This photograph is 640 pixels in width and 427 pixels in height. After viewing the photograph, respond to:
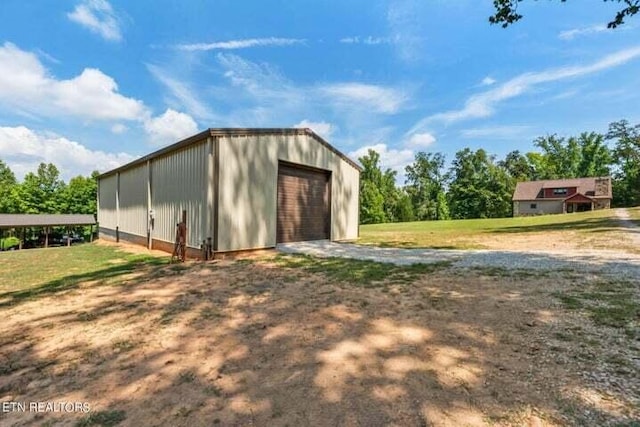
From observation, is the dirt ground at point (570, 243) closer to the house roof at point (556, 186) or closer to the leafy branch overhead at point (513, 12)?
the leafy branch overhead at point (513, 12)

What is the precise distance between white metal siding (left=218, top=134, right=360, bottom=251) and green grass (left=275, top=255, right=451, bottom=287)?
1.56 m

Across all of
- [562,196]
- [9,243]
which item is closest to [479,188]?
[562,196]

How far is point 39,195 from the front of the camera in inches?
1634

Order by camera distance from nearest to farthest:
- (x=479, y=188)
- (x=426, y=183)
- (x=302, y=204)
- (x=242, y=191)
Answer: (x=242, y=191)
(x=302, y=204)
(x=479, y=188)
(x=426, y=183)

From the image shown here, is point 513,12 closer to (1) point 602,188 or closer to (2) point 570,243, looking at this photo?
(2) point 570,243

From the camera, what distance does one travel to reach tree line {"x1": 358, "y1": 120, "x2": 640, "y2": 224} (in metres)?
44.6

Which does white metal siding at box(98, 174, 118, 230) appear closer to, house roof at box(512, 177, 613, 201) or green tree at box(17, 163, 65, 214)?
green tree at box(17, 163, 65, 214)

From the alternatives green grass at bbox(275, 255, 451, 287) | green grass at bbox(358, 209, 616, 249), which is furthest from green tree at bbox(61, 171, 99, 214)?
green grass at bbox(275, 255, 451, 287)

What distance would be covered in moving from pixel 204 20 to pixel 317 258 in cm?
1150

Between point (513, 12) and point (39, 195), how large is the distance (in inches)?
2138

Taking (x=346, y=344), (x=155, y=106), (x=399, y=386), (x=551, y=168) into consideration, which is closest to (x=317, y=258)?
(x=346, y=344)

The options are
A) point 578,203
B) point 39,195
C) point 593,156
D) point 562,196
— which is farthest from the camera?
point 593,156

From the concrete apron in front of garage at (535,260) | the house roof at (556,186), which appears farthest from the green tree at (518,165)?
the concrete apron in front of garage at (535,260)

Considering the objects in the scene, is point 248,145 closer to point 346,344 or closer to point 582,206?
point 346,344
